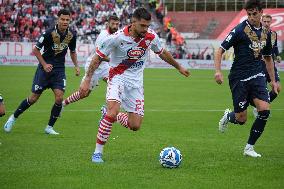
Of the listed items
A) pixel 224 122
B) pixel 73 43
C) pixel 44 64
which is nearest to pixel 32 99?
pixel 44 64

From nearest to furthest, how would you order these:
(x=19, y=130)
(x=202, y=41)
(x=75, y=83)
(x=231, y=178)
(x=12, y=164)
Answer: (x=231, y=178), (x=12, y=164), (x=19, y=130), (x=75, y=83), (x=202, y=41)

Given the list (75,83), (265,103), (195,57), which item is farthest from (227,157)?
(195,57)

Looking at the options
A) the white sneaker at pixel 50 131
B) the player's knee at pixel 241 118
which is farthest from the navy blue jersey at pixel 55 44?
the player's knee at pixel 241 118

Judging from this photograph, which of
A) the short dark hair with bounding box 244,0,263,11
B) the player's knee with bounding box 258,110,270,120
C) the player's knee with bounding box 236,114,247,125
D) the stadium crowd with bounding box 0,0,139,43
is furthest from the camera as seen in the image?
the stadium crowd with bounding box 0,0,139,43

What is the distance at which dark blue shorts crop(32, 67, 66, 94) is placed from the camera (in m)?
13.2

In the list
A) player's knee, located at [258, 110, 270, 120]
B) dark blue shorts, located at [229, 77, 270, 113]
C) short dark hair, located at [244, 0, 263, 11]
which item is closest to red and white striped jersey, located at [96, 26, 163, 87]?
dark blue shorts, located at [229, 77, 270, 113]

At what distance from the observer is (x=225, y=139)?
12.6 m

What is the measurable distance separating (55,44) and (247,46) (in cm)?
461

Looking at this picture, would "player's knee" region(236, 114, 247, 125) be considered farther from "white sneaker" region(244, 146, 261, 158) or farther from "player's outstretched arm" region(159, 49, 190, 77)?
"player's outstretched arm" region(159, 49, 190, 77)

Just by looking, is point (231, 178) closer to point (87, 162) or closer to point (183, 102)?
point (87, 162)

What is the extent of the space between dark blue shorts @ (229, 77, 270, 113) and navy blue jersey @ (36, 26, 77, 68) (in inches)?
166

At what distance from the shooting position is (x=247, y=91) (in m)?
10.5

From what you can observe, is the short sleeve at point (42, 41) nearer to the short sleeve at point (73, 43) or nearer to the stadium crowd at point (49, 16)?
the short sleeve at point (73, 43)

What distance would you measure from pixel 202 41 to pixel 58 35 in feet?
135
